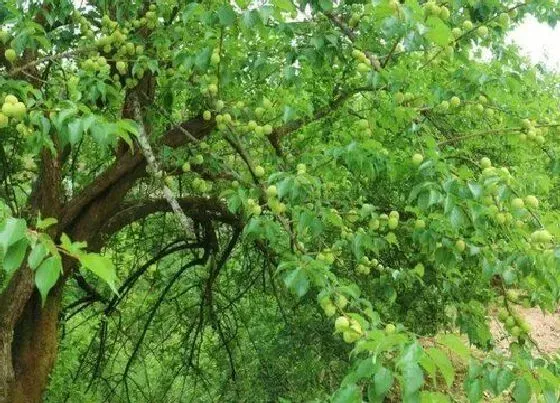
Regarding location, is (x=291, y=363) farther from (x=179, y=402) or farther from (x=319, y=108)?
(x=319, y=108)

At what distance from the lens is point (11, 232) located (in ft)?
4.99

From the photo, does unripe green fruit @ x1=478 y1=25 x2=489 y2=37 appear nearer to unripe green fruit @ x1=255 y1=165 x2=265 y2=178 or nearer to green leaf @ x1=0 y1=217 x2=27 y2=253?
unripe green fruit @ x1=255 y1=165 x2=265 y2=178

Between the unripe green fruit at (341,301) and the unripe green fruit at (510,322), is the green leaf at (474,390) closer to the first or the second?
the unripe green fruit at (341,301)

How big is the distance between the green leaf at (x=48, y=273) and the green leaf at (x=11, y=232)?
81mm

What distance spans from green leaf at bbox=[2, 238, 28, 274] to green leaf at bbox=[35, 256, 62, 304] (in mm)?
48

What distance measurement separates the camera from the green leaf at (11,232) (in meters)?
1.50

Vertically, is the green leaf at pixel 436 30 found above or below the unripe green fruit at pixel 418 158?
above

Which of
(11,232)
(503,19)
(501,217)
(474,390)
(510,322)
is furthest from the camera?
(503,19)

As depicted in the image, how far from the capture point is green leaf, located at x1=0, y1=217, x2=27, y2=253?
1.50 m

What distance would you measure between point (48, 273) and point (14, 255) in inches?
3.3

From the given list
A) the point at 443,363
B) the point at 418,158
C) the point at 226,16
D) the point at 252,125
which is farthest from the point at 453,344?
the point at 252,125

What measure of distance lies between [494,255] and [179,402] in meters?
4.43

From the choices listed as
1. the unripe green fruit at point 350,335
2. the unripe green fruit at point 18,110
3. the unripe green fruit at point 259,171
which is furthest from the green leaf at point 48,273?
the unripe green fruit at point 259,171

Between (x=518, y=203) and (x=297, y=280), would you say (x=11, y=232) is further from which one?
(x=518, y=203)
